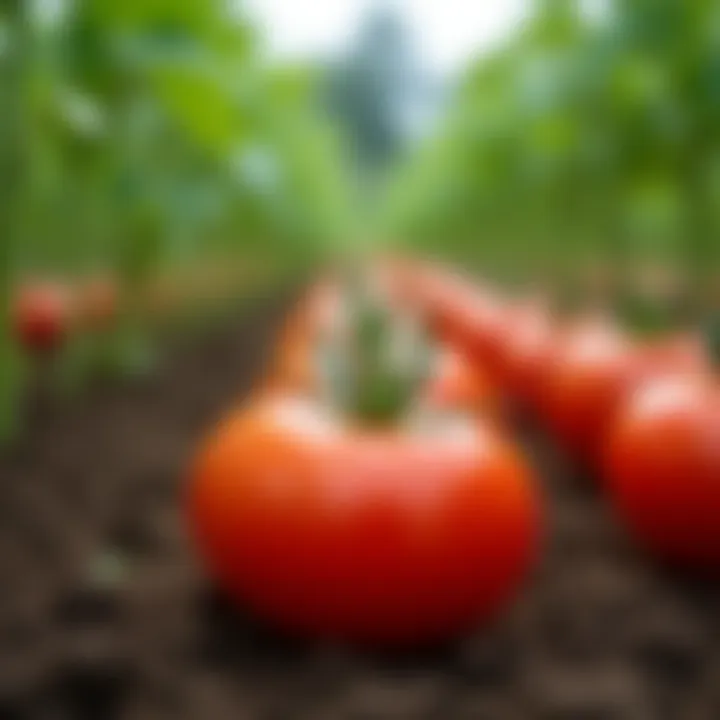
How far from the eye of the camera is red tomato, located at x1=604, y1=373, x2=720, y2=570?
6.99 feet

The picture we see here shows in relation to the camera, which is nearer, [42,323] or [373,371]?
[373,371]

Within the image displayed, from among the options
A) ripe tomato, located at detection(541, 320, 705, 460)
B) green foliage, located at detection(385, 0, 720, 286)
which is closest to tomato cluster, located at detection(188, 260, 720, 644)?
ripe tomato, located at detection(541, 320, 705, 460)

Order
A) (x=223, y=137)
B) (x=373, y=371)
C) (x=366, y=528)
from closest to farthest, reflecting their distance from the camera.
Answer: (x=366, y=528) < (x=373, y=371) < (x=223, y=137)

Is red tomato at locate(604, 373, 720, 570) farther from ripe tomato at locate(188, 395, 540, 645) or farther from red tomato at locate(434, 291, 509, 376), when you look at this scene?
red tomato at locate(434, 291, 509, 376)

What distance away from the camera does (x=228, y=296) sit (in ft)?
31.2

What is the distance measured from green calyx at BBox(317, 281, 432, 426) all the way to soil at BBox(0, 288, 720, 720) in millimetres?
320

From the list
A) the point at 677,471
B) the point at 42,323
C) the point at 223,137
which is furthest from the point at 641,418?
the point at 42,323

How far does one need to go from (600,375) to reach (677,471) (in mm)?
760

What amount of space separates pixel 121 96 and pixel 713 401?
5.81 ft

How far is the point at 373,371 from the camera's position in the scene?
6.17 ft

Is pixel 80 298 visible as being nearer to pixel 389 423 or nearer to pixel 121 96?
pixel 121 96

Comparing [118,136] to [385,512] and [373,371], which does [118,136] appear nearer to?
[373,371]

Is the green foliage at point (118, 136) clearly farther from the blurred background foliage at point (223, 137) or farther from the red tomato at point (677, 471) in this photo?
the red tomato at point (677, 471)

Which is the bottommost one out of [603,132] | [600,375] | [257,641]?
[257,641]
